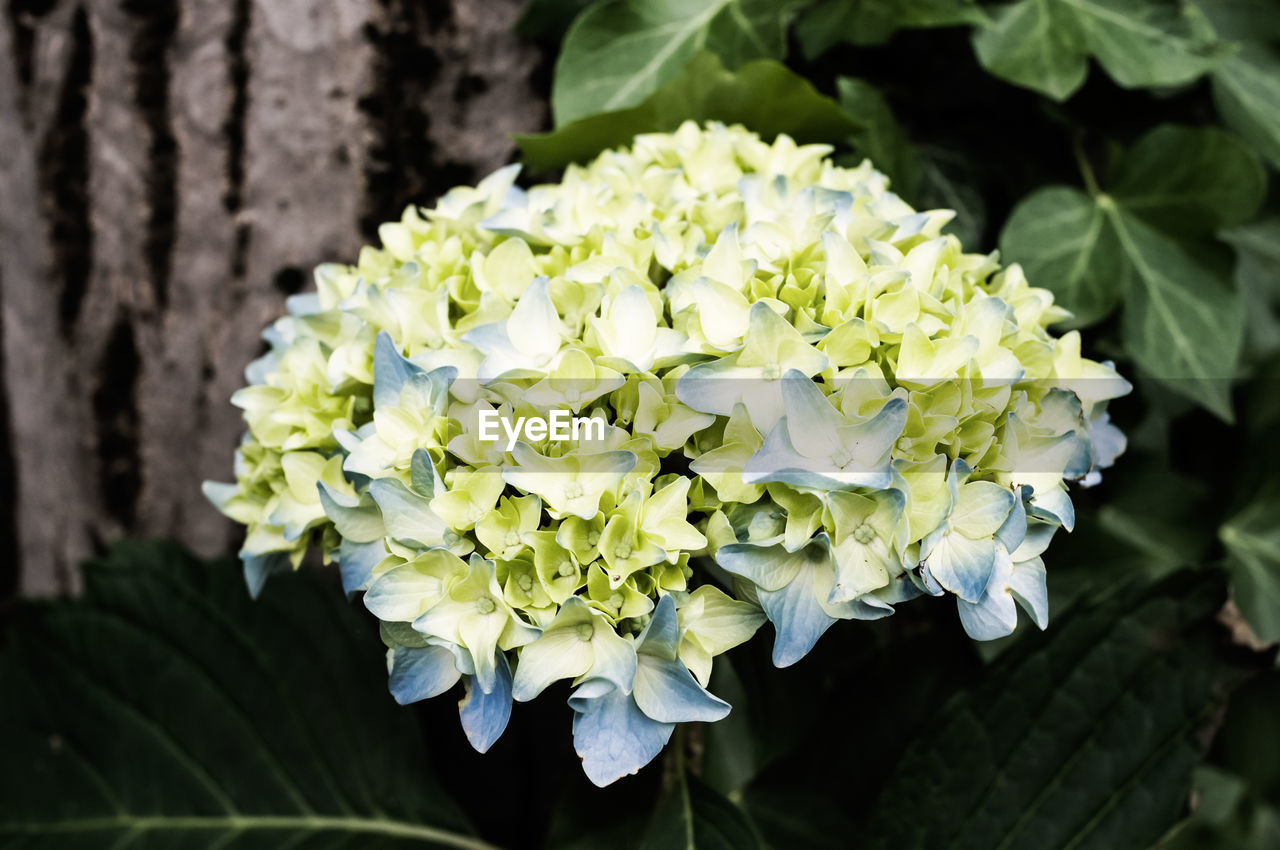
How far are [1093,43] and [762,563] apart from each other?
0.74 meters

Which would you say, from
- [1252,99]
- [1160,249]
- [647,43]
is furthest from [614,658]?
[1252,99]

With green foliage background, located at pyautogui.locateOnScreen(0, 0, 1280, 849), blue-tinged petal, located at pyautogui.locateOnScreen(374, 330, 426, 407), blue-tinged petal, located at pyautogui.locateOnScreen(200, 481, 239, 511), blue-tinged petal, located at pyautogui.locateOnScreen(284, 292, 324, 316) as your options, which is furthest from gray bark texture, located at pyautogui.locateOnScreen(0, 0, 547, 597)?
blue-tinged petal, located at pyautogui.locateOnScreen(374, 330, 426, 407)

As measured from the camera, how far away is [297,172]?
0.98m

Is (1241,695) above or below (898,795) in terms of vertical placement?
below

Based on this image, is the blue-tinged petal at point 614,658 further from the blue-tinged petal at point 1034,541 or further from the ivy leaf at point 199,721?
the ivy leaf at point 199,721

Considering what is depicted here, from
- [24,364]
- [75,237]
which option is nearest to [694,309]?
[75,237]

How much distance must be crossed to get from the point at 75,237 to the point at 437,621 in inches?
36.1

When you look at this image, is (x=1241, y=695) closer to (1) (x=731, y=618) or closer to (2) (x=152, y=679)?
(1) (x=731, y=618)

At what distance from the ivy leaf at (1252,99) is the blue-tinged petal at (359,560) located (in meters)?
1.02

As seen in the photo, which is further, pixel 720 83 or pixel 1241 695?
pixel 1241 695

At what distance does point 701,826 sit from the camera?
2.21 ft

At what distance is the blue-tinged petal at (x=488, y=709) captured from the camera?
47 centimetres

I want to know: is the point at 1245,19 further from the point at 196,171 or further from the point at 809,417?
the point at 196,171

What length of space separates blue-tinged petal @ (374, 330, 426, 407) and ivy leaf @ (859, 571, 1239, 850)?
60 centimetres
